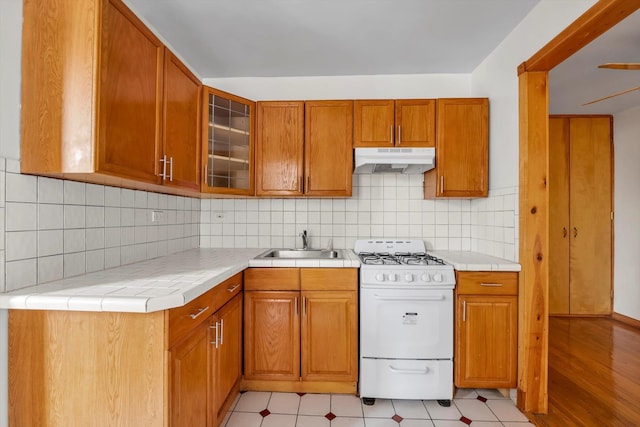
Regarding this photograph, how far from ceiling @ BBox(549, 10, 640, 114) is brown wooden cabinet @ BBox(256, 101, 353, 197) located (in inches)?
71.5

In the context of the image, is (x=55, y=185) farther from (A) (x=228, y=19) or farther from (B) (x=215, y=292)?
(A) (x=228, y=19)

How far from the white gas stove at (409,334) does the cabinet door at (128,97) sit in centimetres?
148

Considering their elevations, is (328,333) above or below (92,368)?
below

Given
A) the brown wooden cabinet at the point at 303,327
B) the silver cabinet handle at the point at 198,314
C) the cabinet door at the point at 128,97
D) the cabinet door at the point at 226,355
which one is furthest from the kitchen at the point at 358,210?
the silver cabinet handle at the point at 198,314

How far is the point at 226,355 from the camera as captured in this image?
1714 mm

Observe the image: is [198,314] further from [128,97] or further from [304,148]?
[304,148]

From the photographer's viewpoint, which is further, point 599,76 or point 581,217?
point 581,217

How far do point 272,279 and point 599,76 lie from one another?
3.30 meters

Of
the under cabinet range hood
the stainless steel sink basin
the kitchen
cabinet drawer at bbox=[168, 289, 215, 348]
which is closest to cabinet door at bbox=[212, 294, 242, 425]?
cabinet drawer at bbox=[168, 289, 215, 348]

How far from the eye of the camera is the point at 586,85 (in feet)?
9.12

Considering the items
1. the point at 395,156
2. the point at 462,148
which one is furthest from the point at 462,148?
the point at 395,156

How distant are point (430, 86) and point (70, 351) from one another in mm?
2948

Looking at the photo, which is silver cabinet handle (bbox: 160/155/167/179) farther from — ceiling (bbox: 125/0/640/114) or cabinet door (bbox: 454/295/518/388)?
cabinet door (bbox: 454/295/518/388)

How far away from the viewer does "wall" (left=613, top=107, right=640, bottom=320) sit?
3.28 meters
